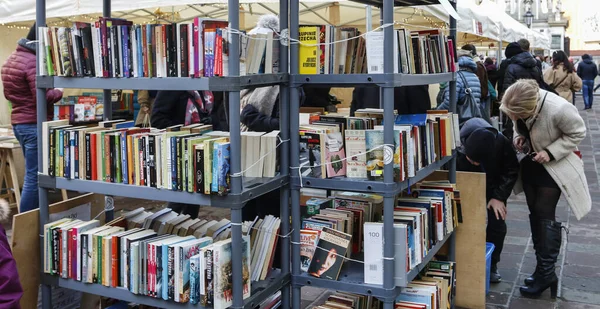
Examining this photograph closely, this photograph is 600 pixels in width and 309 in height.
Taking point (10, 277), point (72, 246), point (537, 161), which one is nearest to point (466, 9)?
point (537, 161)

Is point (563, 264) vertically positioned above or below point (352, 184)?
below

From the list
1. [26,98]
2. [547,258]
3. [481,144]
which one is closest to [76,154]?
[481,144]

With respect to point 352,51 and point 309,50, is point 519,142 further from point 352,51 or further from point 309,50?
point 309,50

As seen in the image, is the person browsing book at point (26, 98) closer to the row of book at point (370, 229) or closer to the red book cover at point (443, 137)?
the row of book at point (370, 229)

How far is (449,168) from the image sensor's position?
4.21 metres

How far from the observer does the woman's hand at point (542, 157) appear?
436 cm

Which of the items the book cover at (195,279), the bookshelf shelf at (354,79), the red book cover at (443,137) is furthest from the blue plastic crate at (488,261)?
the book cover at (195,279)

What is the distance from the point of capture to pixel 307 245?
322 centimetres

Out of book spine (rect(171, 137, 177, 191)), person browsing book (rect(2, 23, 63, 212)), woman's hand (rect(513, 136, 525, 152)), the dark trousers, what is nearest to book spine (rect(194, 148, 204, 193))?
book spine (rect(171, 137, 177, 191))

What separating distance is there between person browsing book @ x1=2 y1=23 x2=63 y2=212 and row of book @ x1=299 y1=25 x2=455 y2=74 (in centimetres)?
328

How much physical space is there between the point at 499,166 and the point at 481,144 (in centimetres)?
25

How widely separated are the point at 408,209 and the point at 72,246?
5.87 feet

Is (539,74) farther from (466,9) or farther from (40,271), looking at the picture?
(40,271)

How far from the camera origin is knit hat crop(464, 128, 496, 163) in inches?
177
